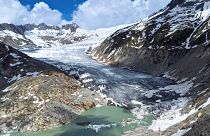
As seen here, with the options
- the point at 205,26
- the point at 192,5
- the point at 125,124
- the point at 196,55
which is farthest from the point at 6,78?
the point at 192,5

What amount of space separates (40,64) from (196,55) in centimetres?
3942

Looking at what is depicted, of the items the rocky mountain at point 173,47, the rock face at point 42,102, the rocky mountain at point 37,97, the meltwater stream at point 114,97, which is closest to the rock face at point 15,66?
the rocky mountain at point 37,97

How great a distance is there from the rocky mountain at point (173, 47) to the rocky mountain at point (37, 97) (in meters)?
22.7

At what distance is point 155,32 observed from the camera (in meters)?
137

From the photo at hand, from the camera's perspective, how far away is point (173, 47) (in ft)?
394

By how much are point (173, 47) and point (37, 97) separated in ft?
173

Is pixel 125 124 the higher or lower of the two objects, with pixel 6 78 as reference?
lower

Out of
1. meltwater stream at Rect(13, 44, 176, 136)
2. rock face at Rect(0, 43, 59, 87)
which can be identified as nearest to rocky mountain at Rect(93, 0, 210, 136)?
meltwater stream at Rect(13, 44, 176, 136)

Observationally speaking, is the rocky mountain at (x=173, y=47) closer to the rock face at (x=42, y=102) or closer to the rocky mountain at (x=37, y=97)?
the rock face at (x=42, y=102)

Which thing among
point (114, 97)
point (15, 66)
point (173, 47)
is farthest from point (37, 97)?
point (173, 47)

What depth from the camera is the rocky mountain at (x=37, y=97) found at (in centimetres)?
7150

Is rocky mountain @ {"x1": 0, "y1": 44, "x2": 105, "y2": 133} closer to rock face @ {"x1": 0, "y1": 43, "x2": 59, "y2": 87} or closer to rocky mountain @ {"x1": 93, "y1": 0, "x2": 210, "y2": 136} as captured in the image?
rock face @ {"x1": 0, "y1": 43, "x2": 59, "y2": 87}

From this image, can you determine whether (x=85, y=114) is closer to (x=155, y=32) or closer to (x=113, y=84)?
(x=113, y=84)

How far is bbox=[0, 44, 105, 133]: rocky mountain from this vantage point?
235 ft
